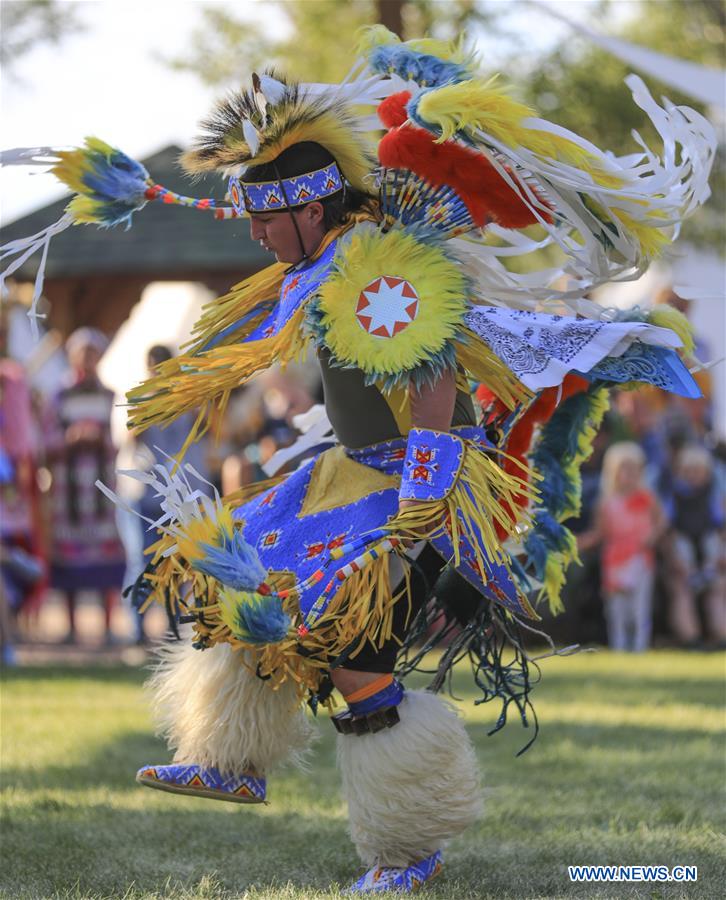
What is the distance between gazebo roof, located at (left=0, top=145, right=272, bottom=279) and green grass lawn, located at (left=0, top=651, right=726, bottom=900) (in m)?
6.44

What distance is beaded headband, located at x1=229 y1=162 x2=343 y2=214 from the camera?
3.79 meters

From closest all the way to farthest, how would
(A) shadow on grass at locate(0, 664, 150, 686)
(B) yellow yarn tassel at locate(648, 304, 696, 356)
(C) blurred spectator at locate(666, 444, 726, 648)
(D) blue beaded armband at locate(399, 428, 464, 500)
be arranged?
(D) blue beaded armband at locate(399, 428, 464, 500)
(B) yellow yarn tassel at locate(648, 304, 696, 356)
(A) shadow on grass at locate(0, 664, 150, 686)
(C) blurred spectator at locate(666, 444, 726, 648)

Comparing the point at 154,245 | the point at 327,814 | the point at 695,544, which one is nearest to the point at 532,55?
the point at 154,245

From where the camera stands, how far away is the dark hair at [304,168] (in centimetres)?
380

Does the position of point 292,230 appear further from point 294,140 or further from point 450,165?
point 450,165

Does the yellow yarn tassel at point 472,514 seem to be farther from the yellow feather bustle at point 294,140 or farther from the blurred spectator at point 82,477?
the blurred spectator at point 82,477

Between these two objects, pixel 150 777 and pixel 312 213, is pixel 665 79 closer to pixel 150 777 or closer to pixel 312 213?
pixel 312 213

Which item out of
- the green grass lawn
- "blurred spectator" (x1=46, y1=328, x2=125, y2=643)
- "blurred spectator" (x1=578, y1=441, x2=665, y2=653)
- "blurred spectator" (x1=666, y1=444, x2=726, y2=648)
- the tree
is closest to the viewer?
the green grass lawn

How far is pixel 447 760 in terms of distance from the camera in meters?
3.74

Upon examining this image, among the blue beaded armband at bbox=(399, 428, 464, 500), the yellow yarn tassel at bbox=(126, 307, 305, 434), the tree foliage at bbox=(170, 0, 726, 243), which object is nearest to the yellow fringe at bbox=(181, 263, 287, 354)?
the yellow yarn tassel at bbox=(126, 307, 305, 434)

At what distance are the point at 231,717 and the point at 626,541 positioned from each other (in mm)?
5725

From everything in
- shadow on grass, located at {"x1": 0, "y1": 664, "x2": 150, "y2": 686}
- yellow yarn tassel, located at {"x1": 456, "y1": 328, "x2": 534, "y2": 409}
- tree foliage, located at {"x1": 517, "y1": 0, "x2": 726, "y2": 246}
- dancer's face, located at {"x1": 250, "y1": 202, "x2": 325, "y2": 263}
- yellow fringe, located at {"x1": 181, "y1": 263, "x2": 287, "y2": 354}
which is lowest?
shadow on grass, located at {"x1": 0, "y1": 664, "x2": 150, "y2": 686}

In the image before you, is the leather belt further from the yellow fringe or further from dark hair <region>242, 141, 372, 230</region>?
dark hair <region>242, 141, 372, 230</region>

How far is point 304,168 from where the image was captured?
12.5ft
